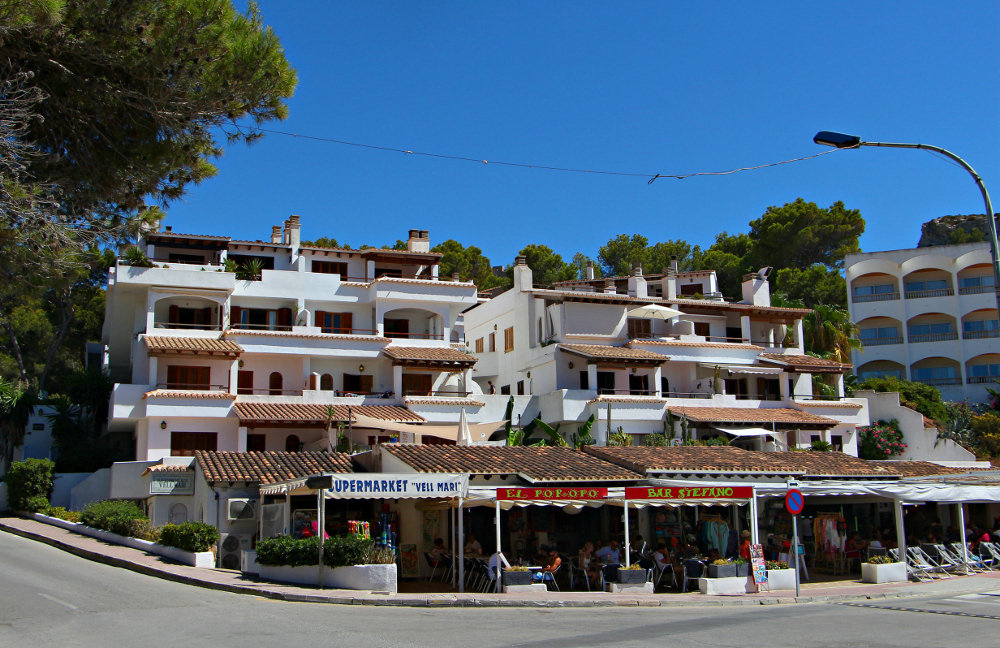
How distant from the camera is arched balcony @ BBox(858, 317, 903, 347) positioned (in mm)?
70875

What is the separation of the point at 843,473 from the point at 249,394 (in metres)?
26.9

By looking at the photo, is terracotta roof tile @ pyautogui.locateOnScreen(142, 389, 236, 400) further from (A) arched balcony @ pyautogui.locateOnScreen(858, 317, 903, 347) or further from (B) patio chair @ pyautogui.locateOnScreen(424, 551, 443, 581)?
(A) arched balcony @ pyautogui.locateOnScreen(858, 317, 903, 347)

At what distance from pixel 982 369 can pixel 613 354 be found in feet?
128

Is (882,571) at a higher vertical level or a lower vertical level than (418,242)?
lower

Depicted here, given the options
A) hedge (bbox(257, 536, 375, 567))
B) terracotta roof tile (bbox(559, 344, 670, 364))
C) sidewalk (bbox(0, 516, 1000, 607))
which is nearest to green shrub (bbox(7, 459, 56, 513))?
sidewalk (bbox(0, 516, 1000, 607))

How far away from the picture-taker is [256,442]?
39.7 meters

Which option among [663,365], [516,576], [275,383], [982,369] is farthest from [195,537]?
[982,369]

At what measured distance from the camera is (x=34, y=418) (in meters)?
42.8

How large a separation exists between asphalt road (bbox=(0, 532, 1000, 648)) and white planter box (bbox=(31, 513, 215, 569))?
2979 mm

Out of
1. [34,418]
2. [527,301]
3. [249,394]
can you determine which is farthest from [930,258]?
[34,418]

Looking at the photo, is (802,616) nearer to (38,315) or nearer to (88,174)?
(88,174)

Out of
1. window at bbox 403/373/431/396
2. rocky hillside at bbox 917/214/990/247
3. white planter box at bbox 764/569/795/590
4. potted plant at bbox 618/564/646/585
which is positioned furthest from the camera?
rocky hillside at bbox 917/214/990/247

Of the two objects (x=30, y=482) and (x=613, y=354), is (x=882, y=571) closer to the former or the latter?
(x=613, y=354)

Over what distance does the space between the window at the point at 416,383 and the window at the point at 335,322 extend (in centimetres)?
410
